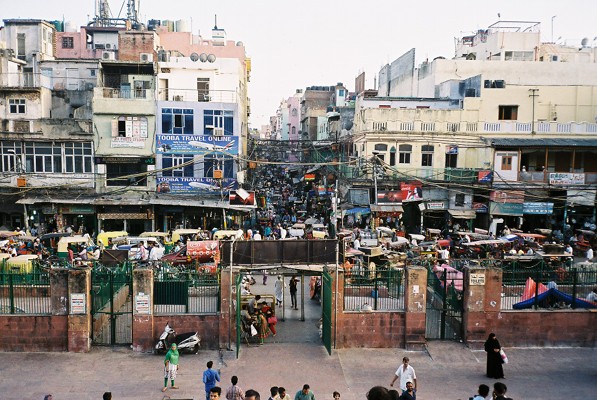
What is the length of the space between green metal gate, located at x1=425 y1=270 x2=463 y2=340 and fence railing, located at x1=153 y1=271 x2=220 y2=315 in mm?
6482

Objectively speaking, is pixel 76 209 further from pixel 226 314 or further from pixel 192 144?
pixel 226 314

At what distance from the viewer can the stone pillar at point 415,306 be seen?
53.4 feet

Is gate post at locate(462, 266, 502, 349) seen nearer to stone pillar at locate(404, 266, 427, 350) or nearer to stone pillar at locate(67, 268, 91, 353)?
stone pillar at locate(404, 266, 427, 350)

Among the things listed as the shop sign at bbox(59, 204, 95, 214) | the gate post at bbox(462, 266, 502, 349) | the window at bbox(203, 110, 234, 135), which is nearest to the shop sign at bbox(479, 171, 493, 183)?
the window at bbox(203, 110, 234, 135)

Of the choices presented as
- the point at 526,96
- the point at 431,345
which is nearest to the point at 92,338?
the point at 431,345

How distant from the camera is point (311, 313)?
2027 centimetres

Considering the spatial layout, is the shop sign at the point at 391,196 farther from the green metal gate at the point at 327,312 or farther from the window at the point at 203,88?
the green metal gate at the point at 327,312

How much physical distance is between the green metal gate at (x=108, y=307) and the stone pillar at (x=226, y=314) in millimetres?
2581

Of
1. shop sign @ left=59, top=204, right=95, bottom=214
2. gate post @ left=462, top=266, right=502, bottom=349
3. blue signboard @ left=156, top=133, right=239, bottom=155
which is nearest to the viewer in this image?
gate post @ left=462, top=266, right=502, bottom=349

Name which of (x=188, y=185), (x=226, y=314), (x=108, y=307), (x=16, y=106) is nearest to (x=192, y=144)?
(x=188, y=185)

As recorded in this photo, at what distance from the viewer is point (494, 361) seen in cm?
1479

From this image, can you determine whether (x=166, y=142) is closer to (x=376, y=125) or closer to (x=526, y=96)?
(x=376, y=125)

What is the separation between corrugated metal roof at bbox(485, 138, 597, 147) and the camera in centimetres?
3481

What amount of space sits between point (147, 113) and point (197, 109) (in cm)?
292
